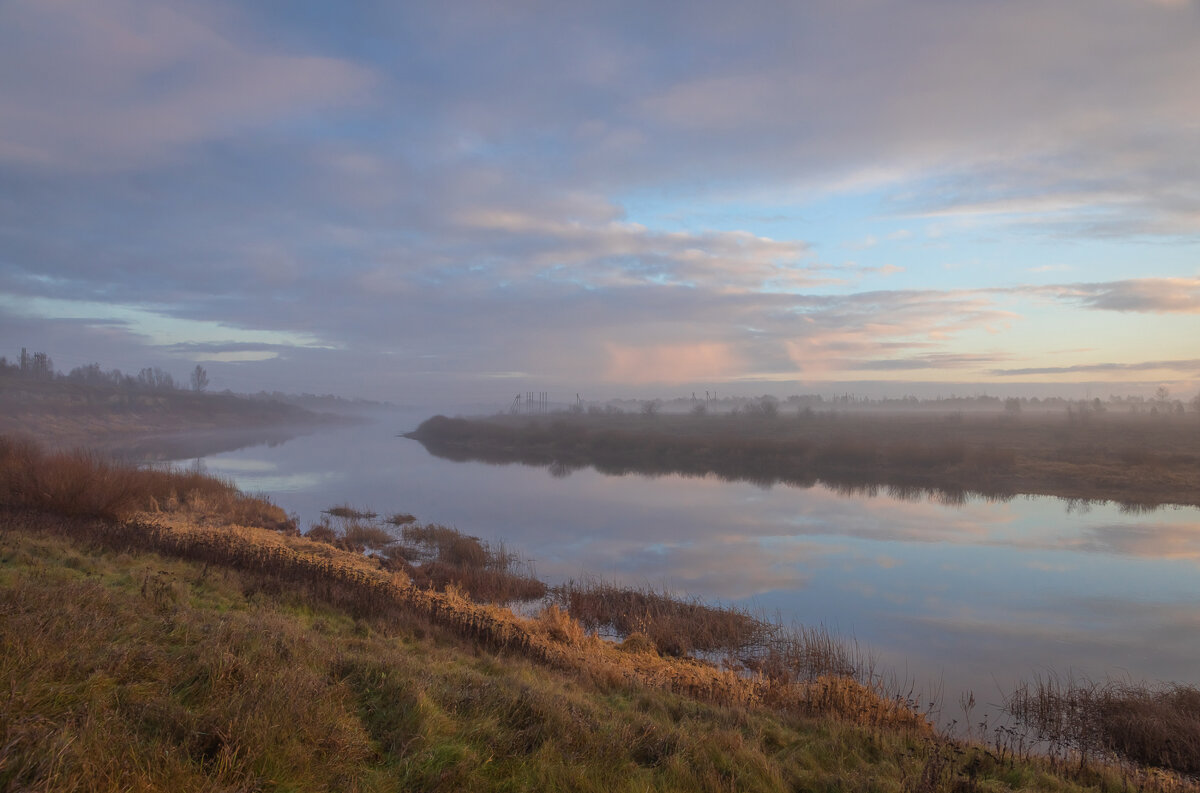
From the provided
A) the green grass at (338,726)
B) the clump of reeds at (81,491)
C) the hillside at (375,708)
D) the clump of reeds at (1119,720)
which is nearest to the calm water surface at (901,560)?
the clump of reeds at (1119,720)

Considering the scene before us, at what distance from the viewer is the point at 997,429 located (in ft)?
200

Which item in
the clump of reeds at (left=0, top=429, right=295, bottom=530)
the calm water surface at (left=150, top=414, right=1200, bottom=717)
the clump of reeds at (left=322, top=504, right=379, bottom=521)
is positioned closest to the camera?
the calm water surface at (left=150, top=414, right=1200, bottom=717)

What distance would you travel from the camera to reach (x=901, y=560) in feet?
61.2

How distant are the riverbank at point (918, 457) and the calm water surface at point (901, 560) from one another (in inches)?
169

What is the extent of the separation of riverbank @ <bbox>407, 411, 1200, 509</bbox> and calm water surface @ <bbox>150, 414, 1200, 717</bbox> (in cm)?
428

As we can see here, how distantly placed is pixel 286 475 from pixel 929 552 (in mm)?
37320

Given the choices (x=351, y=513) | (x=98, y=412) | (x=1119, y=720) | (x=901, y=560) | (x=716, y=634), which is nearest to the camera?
(x=1119, y=720)

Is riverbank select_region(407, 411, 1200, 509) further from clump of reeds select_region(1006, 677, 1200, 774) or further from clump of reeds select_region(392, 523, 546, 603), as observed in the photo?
clump of reeds select_region(1006, 677, 1200, 774)

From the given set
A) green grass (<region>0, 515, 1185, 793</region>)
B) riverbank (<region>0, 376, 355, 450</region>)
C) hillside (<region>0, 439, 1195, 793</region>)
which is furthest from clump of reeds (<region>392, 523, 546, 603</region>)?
riverbank (<region>0, 376, 355, 450</region>)

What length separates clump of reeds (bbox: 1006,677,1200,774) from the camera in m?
7.17

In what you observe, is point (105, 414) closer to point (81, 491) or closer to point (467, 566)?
point (81, 491)

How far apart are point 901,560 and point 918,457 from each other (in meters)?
23.6

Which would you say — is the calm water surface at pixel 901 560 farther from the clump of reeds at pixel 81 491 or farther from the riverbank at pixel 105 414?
the riverbank at pixel 105 414

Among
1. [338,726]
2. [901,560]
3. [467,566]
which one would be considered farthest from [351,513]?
[338,726]
